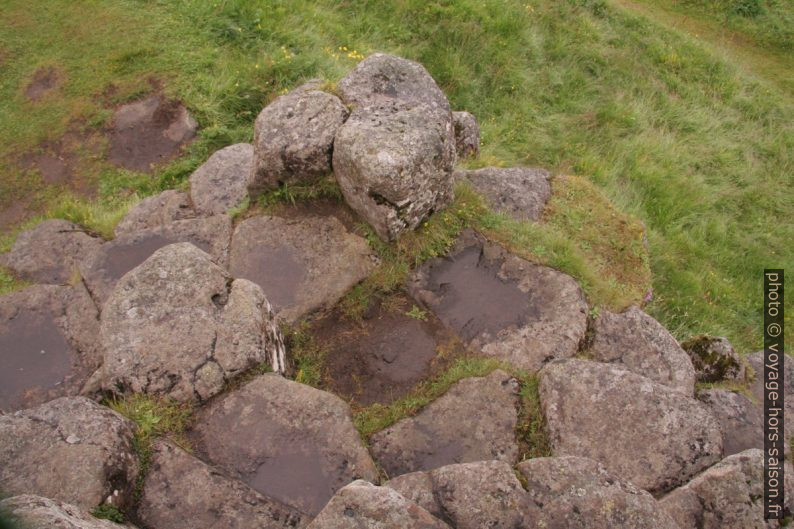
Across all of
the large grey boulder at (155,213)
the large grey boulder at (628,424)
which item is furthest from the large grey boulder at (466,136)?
the large grey boulder at (628,424)

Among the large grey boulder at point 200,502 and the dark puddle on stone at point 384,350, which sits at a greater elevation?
the large grey boulder at point 200,502

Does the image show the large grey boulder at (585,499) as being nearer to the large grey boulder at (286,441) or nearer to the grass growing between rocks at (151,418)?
the large grey boulder at (286,441)

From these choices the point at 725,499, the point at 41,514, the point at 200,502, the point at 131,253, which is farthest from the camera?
the point at 131,253

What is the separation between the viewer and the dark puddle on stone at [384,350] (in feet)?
24.0

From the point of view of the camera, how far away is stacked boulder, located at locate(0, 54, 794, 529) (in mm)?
5207

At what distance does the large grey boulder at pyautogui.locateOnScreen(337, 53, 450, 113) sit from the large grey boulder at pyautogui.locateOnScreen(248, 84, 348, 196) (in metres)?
0.41

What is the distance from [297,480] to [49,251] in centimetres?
580

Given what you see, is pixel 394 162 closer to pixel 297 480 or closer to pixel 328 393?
pixel 328 393

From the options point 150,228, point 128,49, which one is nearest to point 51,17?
point 128,49

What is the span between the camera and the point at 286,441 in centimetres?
600

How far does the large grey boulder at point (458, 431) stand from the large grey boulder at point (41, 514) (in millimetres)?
2813

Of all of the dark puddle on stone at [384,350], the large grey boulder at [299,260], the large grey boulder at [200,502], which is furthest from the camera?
the large grey boulder at [299,260]

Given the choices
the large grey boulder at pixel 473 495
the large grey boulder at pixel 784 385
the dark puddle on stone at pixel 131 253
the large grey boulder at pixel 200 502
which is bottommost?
the large grey boulder at pixel 784 385

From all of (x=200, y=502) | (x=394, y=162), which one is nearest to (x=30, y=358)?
(x=200, y=502)
